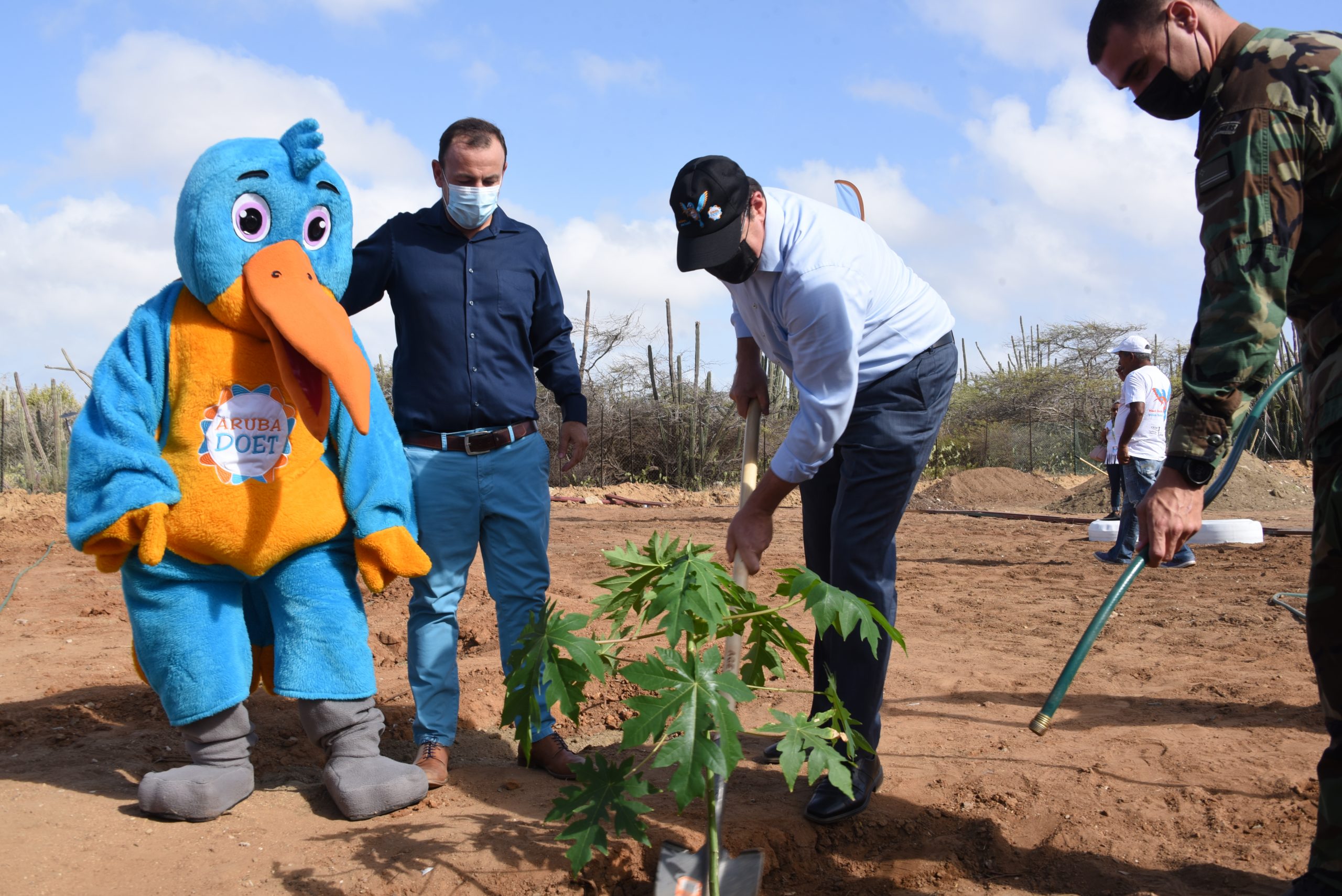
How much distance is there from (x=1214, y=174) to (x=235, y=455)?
2.64 meters

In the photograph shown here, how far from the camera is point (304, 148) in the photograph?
114 inches

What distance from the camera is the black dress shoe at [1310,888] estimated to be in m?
1.98

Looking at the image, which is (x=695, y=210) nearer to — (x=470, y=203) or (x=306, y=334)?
(x=470, y=203)

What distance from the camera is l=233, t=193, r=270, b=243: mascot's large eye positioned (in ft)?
9.23

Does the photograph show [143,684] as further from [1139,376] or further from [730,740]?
[1139,376]

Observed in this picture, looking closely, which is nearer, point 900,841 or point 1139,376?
point 900,841

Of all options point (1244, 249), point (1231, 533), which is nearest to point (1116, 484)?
point (1231, 533)

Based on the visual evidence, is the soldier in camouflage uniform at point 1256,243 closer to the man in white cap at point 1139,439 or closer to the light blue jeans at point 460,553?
the light blue jeans at point 460,553

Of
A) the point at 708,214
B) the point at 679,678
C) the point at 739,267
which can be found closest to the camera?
the point at 679,678

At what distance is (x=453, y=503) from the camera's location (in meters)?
3.17

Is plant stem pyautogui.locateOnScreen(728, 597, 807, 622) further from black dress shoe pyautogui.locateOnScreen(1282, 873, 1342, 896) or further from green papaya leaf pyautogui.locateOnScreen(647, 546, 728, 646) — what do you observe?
black dress shoe pyautogui.locateOnScreen(1282, 873, 1342, 896)

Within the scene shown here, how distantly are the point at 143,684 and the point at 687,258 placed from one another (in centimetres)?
351

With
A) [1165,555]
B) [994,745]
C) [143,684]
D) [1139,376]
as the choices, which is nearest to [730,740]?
[1165,555]

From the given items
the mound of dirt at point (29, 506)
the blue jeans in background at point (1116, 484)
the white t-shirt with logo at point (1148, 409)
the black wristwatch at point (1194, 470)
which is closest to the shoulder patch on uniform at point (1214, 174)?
the black wristwatch at point (1194, 470)
